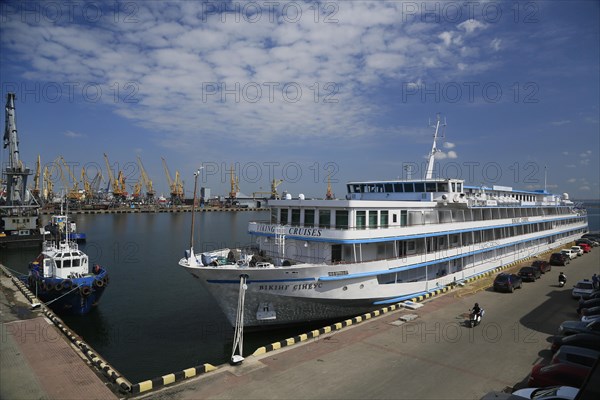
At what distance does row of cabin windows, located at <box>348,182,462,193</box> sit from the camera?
24.9 m

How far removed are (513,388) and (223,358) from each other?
38.0 ft

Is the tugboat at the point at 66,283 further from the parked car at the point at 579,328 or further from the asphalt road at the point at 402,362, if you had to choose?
the parked car at the point at 579,328

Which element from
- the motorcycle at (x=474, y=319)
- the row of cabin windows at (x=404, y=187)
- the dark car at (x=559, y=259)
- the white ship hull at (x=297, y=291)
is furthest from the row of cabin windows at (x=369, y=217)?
the dark car at (x=559, y=259)

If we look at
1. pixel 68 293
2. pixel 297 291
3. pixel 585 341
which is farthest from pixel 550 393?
pixel 68 293

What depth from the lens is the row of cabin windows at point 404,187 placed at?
24.9m

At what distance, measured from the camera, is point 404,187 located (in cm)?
2638

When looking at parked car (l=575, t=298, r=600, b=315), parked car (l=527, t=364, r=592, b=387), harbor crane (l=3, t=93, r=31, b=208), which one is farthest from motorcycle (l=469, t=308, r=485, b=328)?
harbor crane (l=3, t=93, r=31, b=208)

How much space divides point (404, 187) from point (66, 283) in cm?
→ 2314

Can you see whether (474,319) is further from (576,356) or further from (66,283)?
(66,283)

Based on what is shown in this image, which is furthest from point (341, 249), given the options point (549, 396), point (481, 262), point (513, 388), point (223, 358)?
point (481, 262)

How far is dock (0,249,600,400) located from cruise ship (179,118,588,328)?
181 cm

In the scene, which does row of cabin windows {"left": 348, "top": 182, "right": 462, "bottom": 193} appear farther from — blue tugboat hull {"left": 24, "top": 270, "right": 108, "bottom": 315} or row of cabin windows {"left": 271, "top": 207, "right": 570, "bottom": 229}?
blue tugboat hull {"left": 24, "top": 270, "right": 108, "bottom": 315}

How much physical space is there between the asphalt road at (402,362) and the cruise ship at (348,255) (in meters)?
2.16

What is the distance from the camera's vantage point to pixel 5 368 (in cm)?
1259
